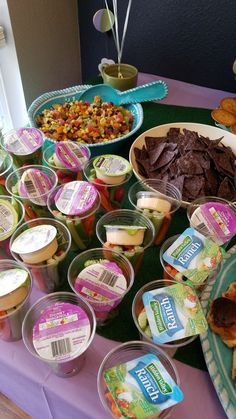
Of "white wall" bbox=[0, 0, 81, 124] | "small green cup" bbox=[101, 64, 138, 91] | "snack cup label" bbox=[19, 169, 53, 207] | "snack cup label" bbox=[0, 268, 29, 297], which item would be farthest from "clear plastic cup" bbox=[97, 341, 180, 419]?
"white wall" bbox=[0, 0, 81, 124]

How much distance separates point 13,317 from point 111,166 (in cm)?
46

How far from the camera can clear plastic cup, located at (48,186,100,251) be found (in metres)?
0.82

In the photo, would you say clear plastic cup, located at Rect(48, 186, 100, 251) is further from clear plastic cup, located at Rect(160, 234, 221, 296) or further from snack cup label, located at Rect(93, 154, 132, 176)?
clear plastic cup, located at Rect(160, 234, 221, 296)

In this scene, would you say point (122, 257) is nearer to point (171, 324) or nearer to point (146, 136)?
point (171, 324)

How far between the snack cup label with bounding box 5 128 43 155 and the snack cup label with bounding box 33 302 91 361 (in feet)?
1.59

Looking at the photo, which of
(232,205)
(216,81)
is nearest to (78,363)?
(232,205)

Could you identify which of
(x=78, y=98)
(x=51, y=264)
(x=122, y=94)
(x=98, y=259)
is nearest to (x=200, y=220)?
(x=98, y=259)

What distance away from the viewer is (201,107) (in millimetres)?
1552

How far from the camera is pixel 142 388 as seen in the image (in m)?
0.56

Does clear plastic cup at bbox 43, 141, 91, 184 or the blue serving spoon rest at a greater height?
the blue serving spoon

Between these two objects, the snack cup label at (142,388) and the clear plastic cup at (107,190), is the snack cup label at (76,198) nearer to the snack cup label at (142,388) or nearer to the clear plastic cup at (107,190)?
the clear plastic cup at (107,190)

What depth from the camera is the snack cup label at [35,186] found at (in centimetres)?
Answer: 86

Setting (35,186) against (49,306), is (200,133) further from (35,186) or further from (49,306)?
(49,306)

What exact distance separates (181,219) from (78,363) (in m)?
0.52
